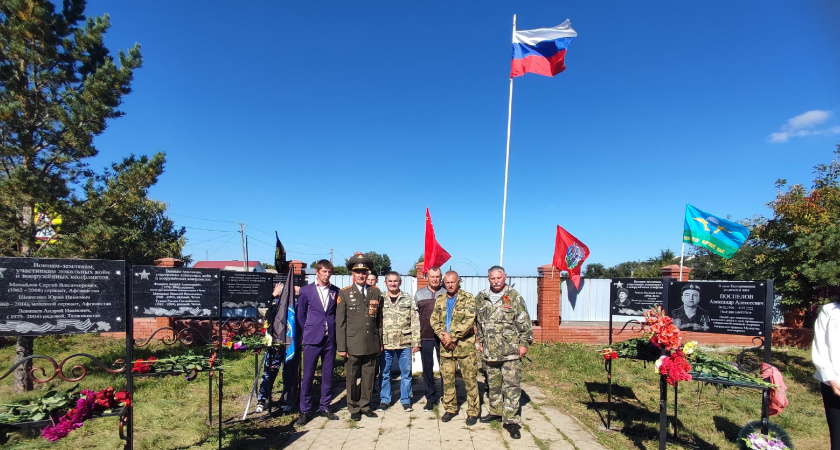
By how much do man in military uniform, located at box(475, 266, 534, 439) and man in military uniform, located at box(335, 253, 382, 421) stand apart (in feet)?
4.41

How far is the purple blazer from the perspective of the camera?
494 centimetres

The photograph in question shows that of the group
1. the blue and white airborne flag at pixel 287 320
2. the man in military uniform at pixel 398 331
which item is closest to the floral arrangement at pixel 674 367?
the man in military uniform at pixel 398 331

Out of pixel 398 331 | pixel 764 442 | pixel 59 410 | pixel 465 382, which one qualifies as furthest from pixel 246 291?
pixel 764 442

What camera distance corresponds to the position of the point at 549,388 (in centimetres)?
668

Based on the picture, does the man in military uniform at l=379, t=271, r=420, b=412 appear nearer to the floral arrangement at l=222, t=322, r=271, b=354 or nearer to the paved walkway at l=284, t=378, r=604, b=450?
the paved walkway at l=284, t=378, r=604, b=450

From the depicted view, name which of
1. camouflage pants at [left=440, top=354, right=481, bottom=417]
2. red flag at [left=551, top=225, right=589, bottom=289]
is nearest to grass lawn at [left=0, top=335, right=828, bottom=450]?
camouflage pants at [left=440, top=354, right=481, bottom=417]

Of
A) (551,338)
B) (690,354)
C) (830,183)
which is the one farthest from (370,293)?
(830,183)

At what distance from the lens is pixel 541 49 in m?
8.13

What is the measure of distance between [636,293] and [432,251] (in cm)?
385

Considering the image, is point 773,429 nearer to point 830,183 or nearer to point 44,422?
point 44,422

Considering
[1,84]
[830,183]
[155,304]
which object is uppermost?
Result: [1,84]

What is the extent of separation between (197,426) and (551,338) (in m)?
8.04

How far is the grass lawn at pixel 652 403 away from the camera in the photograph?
4.84 m

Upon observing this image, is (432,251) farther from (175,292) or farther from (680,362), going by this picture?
(680,362)
